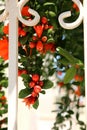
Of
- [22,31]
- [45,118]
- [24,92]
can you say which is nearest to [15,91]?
[24,92]

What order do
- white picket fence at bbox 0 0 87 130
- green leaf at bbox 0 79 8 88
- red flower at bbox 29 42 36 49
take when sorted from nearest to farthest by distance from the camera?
white picket fence at bbox 0 0 87 130 → red flower at bbox 29 42 36 49 → green leaf at bbox 0 79 8 88

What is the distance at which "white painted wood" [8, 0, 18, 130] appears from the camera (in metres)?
0.83

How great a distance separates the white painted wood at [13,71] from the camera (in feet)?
2.72

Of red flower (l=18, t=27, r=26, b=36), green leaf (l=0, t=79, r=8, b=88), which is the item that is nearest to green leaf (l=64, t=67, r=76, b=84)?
red flower (l=18, t=27, r=26, b=36)

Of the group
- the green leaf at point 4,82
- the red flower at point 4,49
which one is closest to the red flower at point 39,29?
the red flower at point 4,49

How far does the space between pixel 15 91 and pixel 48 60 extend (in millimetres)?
1308

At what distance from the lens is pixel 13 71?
84 cm

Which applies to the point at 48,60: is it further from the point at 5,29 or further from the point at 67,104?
the point at 5,29

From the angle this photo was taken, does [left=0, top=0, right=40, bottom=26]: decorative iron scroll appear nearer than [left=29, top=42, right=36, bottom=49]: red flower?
Yes

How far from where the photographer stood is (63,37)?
3.57 feet

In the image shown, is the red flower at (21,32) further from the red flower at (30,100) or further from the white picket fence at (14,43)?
the red flower at (30,100)

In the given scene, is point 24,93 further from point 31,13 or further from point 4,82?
point 4,82

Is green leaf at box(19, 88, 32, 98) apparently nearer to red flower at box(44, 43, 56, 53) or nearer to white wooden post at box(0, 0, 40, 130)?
white wooden post at box(0, 0, 40, 130)

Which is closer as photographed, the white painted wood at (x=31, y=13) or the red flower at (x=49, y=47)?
the white painted wood at (x=31, y=13)
